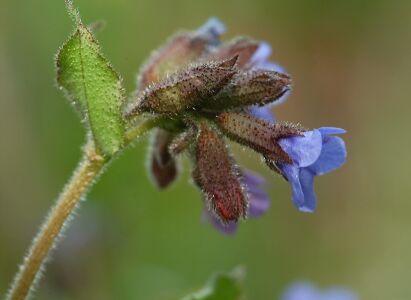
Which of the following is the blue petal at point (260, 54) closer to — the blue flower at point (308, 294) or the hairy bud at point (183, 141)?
the hairy bud at point (183, 141)

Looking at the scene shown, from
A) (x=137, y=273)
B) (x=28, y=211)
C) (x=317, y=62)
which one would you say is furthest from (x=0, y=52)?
(x=317, y=62)

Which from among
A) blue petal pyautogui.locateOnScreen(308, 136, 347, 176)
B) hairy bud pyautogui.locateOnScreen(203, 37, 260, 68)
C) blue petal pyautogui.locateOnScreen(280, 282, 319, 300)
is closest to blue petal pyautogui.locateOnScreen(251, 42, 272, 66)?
hairy bud pyautogui.locateOnScreen(203, 37, 260, 68)

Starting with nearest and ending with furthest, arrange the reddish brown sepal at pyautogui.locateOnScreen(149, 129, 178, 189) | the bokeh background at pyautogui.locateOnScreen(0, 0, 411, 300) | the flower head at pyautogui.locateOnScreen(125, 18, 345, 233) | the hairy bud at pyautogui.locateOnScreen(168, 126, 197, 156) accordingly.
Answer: the flower head at pyautogui.locateOnScreen(125, 18, 345, 233), the hairy bud at pyautogui.locateOnScreen(168, 126, 197, 156), the reddish brown sepal at pyautogui.locateOnScreen(149, 129, 178, 189), the bokeh background at pyautogui.locateOnScreen(0, 0, 411, 300)

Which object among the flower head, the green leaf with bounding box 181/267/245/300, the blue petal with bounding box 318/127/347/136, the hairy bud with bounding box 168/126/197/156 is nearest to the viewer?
the blue petal with bounding box 318/127/347/136

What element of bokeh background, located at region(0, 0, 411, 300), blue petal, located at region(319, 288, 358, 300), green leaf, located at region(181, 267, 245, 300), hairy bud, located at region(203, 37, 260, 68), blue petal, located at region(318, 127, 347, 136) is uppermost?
bokeh background, located at region(0, 0, 411, 300)

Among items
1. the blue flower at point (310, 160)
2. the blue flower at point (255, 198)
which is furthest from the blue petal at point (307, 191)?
the blue flower at point (255, 198)

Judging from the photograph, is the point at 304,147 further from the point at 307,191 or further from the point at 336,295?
the point at 336,295

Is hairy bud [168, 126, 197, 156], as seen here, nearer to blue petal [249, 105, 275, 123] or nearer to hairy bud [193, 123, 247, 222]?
hairy bud [193, 123, 247, 222]

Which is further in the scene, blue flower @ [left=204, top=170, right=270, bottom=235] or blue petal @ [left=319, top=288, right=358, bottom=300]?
blue petal @ [left=319, top=288, right=358, bottom=300]
